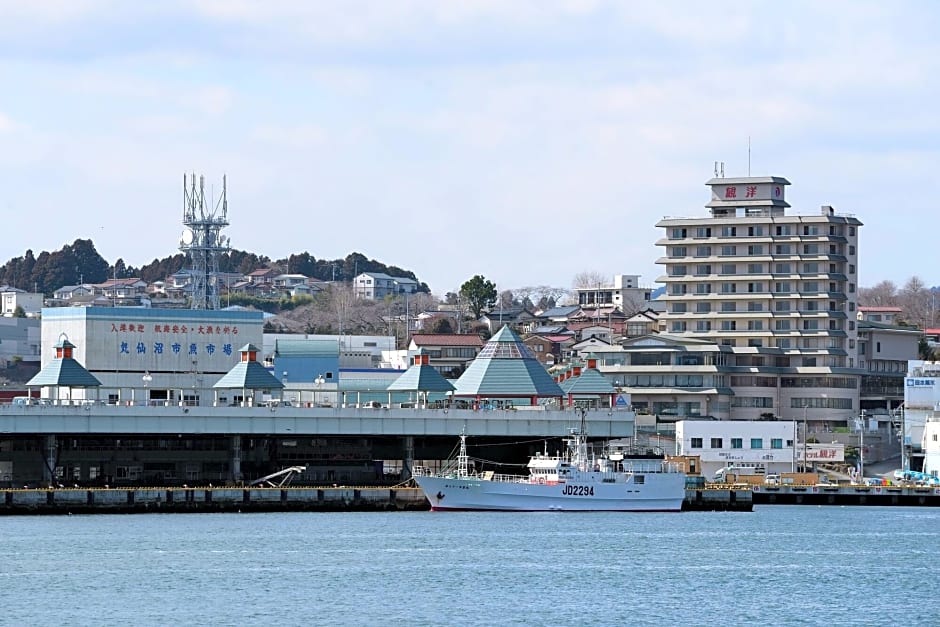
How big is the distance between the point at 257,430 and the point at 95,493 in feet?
43.2

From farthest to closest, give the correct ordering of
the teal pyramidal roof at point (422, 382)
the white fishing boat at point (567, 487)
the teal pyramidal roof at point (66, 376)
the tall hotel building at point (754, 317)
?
1. the tall hotel building at point (754, 317)
2. the teal pyramidal roof at point (422, 382)
3. the teal pyramidal roof at point (66, 376)
4. the white fishing boat at point (567, 487)

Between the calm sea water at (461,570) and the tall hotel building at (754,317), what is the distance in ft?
179

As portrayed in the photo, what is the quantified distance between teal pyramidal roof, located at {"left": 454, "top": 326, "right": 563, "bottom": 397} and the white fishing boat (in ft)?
51.3

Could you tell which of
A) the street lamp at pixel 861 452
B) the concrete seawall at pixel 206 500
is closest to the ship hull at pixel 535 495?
the concrete seawall at pixel 206 500

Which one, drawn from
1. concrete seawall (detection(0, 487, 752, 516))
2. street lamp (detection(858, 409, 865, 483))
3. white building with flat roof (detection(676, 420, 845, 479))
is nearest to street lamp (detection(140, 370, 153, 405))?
concrete seawall (detection(0, 487, 752, 516))

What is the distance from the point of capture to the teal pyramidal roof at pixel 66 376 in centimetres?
11100

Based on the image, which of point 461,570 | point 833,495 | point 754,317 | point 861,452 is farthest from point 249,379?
point 754,317

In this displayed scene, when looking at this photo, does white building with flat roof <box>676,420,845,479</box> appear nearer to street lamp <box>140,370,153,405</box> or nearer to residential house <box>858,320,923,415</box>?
residential house <box>858,320,923,415</box>

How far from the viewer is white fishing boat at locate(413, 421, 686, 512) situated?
326 feet

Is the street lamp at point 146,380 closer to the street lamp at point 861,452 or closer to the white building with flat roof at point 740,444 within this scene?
the white building with flat roof at point 740,444

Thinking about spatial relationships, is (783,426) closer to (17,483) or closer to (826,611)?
(17,483)

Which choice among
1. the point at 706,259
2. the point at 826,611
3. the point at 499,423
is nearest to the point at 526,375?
the point at 499,423

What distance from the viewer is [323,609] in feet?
210

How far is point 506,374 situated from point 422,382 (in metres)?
6.10
